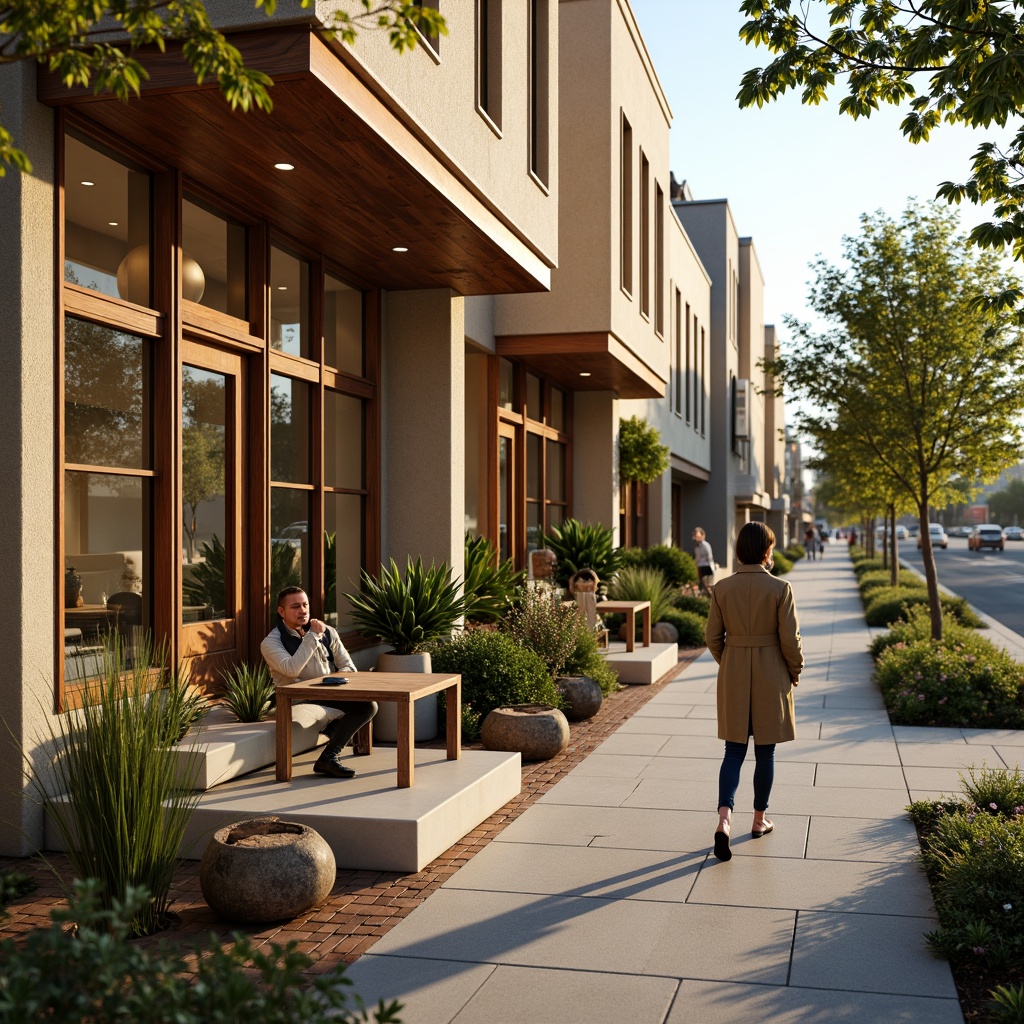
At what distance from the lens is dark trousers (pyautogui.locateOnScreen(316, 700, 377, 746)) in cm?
773

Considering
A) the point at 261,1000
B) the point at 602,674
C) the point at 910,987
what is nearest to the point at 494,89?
the point at 602,674

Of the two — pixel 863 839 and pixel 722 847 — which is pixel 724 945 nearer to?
pixel 722 847

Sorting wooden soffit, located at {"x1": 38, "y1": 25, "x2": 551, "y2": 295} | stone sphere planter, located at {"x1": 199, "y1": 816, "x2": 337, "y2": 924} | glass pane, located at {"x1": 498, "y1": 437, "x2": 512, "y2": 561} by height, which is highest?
wooden soffit, located at {"x1": 38, "y1": 25, "x2": 551, "y2": 295}

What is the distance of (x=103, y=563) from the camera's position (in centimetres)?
766

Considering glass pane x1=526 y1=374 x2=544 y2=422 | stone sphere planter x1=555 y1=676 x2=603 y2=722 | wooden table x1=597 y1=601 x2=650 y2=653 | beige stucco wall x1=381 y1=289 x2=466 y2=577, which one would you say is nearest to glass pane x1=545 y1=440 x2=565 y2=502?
glass pane x1=526 y1=374 x2=544 y2=422

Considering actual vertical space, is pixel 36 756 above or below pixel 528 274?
below

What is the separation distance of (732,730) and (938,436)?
11367 millimetres

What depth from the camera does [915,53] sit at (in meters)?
6.20

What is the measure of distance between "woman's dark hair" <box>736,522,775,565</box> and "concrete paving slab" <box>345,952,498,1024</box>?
303 cm

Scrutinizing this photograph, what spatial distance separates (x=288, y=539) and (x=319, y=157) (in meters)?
3.75

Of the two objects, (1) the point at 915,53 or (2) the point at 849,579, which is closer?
(1) the point at 915,53

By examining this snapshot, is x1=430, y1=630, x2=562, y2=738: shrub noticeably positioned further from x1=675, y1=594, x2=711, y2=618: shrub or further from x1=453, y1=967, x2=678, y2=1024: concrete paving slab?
x1=675, y1=594, x2=711, y2=618: shrub

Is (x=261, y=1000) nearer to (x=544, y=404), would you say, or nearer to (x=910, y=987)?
(x=910, y=987)

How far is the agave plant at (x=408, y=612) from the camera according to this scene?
33.2 ft
